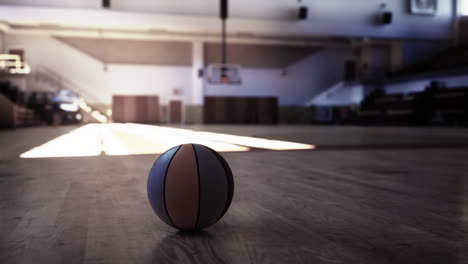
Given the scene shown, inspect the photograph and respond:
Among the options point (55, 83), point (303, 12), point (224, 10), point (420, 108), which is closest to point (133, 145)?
point (224, 10)

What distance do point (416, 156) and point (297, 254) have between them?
421 centimetres

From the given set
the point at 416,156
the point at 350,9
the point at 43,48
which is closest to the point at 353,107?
the point at 350,9

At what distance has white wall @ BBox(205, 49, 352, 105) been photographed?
25.0 m

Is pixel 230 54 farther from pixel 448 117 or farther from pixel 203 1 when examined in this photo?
pixel 448 117

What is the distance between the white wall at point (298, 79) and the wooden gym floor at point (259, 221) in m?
21.6

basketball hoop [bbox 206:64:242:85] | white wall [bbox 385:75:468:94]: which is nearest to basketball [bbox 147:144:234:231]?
white wall [bbox 385:75:468:94]

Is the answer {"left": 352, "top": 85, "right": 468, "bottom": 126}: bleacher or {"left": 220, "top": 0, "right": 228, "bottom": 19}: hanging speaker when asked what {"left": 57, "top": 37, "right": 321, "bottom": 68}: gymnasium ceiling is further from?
{"left": 352, "top": 85, "right": 468, "bottom": 126}: bleacher

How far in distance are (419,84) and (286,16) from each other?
7.12 m

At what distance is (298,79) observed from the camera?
25.5 meters

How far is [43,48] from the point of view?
72.8ft

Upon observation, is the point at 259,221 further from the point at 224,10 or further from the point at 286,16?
the point at 286,16

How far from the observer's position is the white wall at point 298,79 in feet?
81.9

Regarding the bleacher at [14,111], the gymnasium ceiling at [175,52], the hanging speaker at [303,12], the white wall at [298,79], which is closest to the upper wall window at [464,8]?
the white wall at [298,79]

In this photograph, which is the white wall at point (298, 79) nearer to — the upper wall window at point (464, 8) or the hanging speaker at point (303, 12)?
the hanging speaker at point (303, 12)
